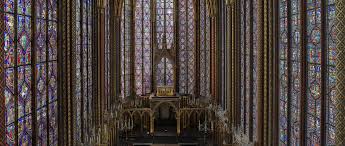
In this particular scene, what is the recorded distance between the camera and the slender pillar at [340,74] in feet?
27.0

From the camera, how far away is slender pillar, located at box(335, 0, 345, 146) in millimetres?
8242

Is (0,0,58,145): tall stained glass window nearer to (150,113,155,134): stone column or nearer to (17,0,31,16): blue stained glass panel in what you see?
(17,0,31,16): blue stained glass panel

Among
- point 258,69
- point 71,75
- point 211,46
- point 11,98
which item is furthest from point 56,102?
point 211,46

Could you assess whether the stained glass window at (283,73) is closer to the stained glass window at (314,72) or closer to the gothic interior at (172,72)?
the gothic interior at (172,72)

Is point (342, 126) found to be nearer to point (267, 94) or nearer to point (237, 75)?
point (267, 94)

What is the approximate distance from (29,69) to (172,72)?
1596 cm

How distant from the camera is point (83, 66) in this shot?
17.2m

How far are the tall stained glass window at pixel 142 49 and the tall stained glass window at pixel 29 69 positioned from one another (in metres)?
12.9

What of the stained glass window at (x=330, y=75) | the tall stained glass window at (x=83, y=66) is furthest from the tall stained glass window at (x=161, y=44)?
the stained glass window at (x=330, y=75)

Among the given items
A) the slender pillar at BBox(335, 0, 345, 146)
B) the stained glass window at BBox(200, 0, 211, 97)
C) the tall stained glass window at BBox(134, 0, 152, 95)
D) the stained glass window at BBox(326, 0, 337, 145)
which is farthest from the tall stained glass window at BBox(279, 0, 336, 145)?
the tall stained glass window at BBox(134, 0, 152, 95)

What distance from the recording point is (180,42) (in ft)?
88.2

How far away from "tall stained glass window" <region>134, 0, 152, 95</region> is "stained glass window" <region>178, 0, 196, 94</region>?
2095 mm

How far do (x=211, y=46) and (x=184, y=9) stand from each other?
136 inches

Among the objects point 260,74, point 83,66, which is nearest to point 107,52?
point 83,66
